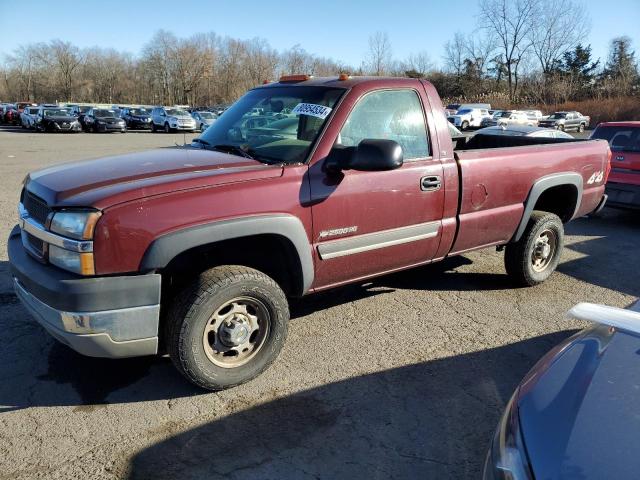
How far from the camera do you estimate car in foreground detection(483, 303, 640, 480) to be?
1.50 meters

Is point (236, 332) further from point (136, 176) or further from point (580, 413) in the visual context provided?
point (580, 413)

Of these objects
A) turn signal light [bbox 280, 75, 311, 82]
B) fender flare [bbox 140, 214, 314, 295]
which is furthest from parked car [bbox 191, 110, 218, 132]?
fender flare [bbox 140, 214, 314, 295]

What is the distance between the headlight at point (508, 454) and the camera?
1.60 meters

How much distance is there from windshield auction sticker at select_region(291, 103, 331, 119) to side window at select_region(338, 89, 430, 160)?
171 millimetres

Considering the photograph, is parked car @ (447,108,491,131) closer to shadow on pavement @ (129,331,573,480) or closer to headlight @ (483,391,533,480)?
shadow on pavement @ (129,331,573,480)

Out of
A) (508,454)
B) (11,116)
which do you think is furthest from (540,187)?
(11,116)

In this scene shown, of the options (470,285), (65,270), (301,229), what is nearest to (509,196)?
(470,285)

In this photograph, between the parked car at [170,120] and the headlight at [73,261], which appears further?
the parked car at [170,120]

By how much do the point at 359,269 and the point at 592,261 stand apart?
402 cm

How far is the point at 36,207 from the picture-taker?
3146mm

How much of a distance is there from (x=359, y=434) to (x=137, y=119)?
1532 inches

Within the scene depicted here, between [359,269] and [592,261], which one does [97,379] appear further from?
[592,261]

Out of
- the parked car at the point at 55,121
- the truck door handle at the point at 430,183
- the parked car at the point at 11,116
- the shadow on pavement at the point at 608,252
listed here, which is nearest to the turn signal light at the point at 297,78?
the truck door handle at the point at 430,183

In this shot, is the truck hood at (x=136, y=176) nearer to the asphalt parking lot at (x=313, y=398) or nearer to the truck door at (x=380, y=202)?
the truck door at (x=380, y=202)
